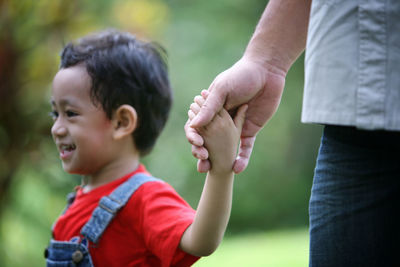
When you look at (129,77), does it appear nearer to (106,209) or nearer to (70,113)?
(70,113)

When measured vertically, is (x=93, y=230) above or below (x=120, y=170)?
below

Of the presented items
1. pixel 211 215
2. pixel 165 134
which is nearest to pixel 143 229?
pixel 211 215

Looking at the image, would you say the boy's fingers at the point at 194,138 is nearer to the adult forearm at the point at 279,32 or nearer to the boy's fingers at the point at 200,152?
the boy's fingers at the point at 200,152

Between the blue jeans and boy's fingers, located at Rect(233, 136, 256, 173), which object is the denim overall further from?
the blue jeans

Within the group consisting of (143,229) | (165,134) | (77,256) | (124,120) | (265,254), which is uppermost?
(124,120)

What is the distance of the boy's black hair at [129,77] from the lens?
5.96ft

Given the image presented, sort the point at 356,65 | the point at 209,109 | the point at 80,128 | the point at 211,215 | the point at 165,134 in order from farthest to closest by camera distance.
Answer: the point at 165,134 < the point at 80,128 < the point at 211,215 < the point at 209,109 < the point at 356,65

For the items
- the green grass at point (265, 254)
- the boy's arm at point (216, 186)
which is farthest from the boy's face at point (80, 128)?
the green grass at point (265, 254)

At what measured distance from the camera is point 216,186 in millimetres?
1374

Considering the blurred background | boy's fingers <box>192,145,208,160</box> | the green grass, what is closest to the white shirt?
boy's fingers <box>192,145,208,160</box>

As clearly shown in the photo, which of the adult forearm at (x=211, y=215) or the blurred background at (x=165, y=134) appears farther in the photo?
the blurred background at (x=165, y=134)

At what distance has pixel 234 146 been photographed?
4.42ft

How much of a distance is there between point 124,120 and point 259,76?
2.11 ft

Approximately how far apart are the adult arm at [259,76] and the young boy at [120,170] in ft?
0.21
